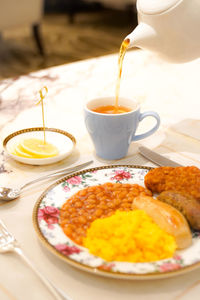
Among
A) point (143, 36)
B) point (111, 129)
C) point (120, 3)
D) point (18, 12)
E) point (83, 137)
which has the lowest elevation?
point (120, 3)

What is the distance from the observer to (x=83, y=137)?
46.8 inches

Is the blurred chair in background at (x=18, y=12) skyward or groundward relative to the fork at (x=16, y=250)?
groundward

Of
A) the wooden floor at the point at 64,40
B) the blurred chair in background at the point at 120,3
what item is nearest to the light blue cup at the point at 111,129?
the wooden floor at the point at 64,40

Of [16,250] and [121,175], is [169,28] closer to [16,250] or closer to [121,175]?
[121,175]

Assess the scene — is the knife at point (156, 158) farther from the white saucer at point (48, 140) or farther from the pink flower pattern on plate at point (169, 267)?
the pink flower pattern on plate at point (169, 267)

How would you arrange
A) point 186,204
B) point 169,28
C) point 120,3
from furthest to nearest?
point 120,3
point 169,28
point 186,204

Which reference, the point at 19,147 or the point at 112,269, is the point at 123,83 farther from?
the point at 112,269

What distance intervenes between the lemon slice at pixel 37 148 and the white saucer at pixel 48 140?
0.07ft

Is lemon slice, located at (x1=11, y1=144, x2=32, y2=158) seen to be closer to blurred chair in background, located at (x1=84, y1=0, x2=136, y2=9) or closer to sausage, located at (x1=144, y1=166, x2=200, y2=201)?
sausage, located at (x1=144, y1=166, x2=200, y2=201)

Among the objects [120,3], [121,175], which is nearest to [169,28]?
[121,175]

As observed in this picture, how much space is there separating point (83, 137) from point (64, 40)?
4.13 meters

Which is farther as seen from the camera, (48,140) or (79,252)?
(48,140)

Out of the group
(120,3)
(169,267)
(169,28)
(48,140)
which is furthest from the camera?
(120,3)

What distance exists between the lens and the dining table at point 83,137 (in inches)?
24.7
